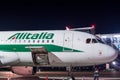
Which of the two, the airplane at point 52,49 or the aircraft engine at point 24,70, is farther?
the aircraft engine at point 24,70

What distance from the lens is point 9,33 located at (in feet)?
97.7

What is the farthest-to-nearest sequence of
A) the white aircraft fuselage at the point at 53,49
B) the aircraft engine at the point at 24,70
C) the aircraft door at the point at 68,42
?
the aircraft engine at the point at 24,70, the aircraft door at the point at 68,42, the white aircraft fuselage at the point at 53,49

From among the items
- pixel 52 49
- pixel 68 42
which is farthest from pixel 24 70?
pixel 68 42

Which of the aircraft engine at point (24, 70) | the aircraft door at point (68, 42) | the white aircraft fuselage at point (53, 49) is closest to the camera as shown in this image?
the white aircraft fuselage at point (53, 49)

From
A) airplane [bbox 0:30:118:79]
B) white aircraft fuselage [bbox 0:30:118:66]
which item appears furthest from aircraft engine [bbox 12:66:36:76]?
white aircraft fuselage [bbox 0:30:118:66]

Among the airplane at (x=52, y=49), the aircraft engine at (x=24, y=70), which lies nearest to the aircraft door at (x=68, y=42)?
the airplane at (x=52, y=49)

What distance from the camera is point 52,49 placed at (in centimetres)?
2762

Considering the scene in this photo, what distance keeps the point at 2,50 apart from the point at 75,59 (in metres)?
6.29

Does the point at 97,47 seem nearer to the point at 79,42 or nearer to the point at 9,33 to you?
the point at 79,42

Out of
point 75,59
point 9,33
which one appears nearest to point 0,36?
point 9,33

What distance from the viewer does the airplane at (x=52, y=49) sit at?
2669 cm

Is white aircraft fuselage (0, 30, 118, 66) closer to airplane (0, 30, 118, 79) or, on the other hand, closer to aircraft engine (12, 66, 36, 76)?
airplane (0, 30, 118, 79)

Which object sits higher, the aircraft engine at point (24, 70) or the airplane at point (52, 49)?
the airplane at point (52, 49)

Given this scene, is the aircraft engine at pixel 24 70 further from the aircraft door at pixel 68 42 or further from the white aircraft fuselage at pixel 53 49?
the aircraft door at pixel 68 42
